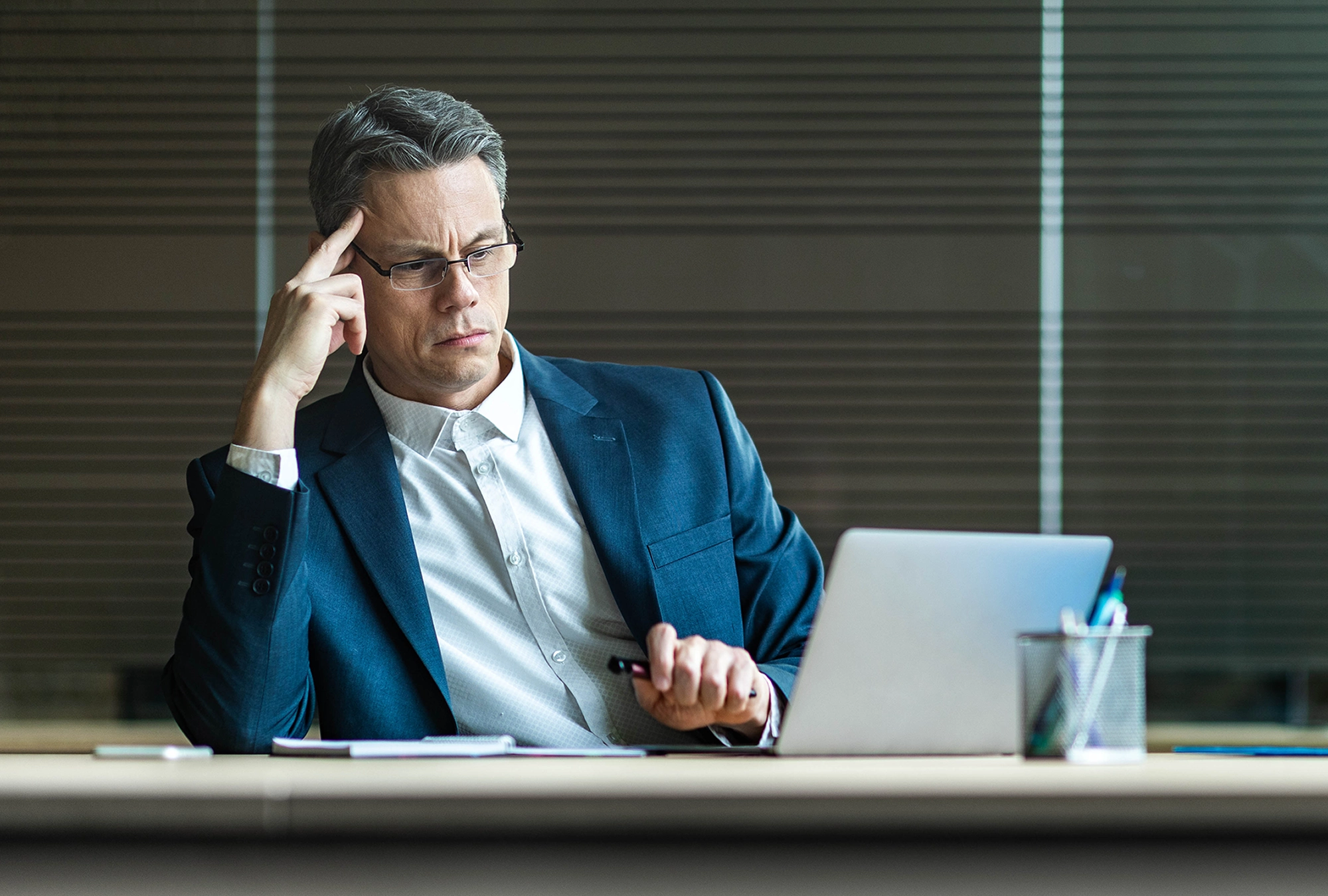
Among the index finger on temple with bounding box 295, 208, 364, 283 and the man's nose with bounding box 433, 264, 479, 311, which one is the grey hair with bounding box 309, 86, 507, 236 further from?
the man's nose with bounding box 433, 264, 479, 311

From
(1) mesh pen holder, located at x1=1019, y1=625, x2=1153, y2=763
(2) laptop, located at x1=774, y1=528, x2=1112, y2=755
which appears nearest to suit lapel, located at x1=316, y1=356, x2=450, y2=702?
(2) laptop, located at x1=774, y1=528, x2=1112, y2=755

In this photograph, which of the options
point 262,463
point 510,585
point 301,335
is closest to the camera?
point 262,463

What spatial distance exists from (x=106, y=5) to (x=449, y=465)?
2544mm

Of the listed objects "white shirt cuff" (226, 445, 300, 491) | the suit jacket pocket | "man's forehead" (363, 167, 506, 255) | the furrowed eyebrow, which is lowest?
the suit jacket pocket

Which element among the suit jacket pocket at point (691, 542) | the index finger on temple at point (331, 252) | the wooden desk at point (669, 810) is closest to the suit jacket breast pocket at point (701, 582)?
the suit jacket pocket at point (691, 542)

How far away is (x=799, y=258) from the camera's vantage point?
11.5 ft

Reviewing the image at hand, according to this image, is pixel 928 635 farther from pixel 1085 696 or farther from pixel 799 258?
pixel 799 258

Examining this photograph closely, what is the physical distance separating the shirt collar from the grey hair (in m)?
0.25

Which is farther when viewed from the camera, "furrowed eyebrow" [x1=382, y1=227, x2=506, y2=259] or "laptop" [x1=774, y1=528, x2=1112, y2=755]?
"furrowed eyebrow" [x1=382, y1=227, x2=506, y2=259]

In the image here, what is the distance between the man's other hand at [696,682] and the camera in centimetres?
117

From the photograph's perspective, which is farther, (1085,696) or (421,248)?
(421,248)

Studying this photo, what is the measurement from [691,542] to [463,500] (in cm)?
30

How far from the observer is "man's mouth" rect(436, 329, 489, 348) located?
1.64 m

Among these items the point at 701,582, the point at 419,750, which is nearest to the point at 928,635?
the point at 419,750
